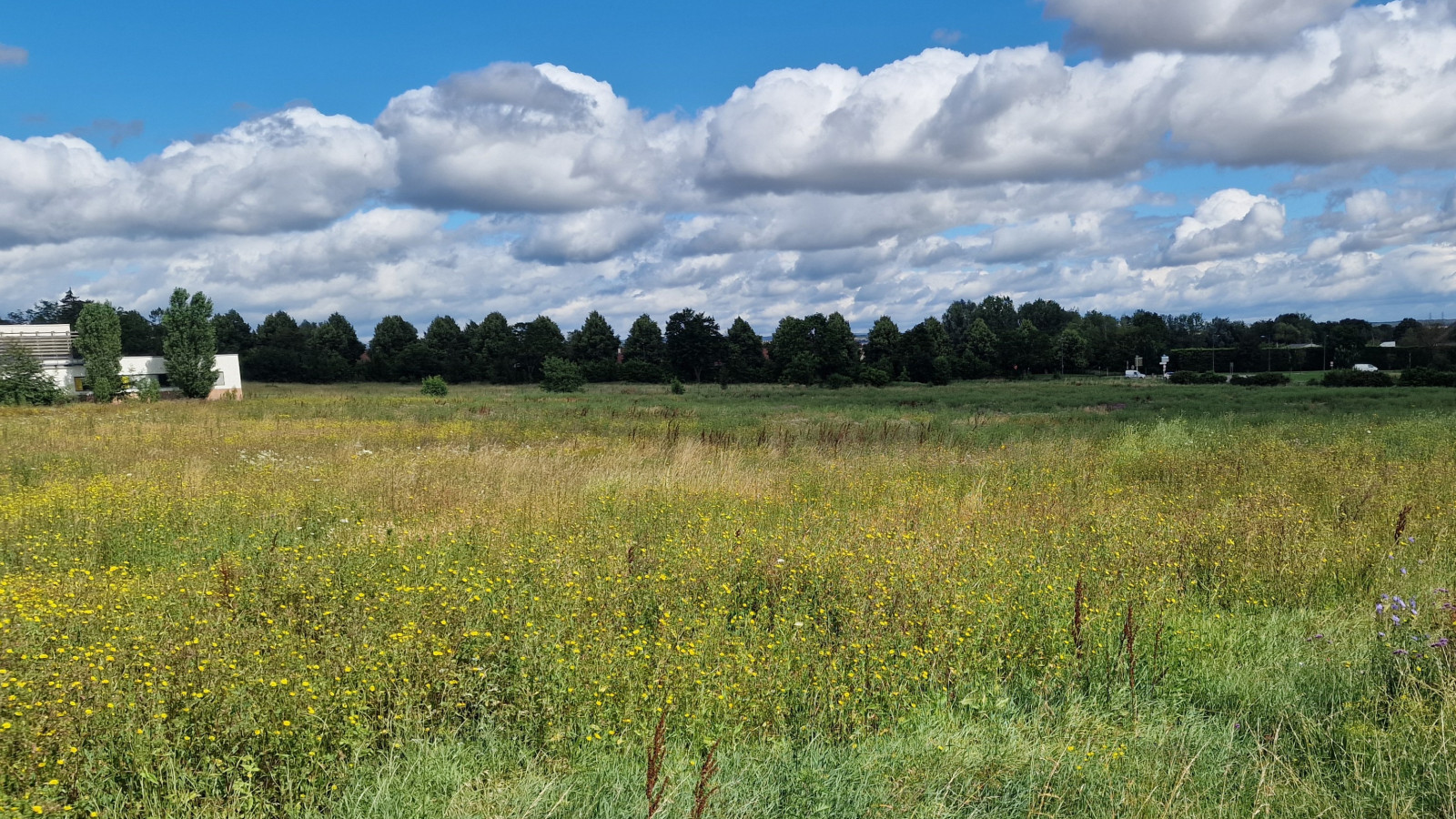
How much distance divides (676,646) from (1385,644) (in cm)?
489

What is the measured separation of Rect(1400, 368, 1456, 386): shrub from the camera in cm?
5959

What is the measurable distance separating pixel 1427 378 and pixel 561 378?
68.0m

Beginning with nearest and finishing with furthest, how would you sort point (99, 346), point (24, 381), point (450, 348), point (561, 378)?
point (24, 381)
point (99, 346)
point (561, 378)
point (450, 348)

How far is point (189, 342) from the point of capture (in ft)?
224

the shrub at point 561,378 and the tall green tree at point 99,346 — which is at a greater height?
the tall green tree at point 99,346

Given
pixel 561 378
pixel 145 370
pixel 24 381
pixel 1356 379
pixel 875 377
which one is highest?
pixel 145 370

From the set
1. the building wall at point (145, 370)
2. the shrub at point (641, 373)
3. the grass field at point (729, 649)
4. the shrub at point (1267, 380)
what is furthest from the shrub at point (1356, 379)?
the building wall at point (145, 370)

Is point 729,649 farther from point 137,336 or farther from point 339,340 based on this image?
point 137,336

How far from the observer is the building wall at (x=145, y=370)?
6406 centimetres

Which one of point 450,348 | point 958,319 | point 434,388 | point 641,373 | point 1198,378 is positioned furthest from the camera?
point 958,319

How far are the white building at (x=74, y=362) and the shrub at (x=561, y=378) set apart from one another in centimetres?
2525

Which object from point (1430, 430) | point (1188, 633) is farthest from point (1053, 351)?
point (1188, 633)

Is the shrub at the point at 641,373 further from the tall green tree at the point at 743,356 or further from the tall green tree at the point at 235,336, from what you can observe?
the tall green tree at the point at 235,336

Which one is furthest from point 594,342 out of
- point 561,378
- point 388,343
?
point 561,378
